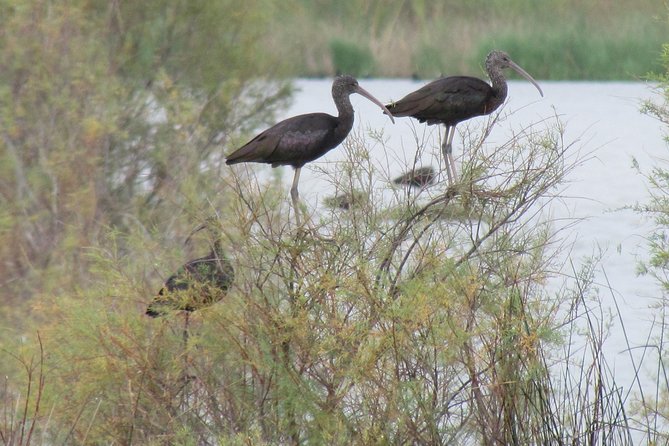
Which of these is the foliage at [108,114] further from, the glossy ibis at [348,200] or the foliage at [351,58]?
the foliage at [351,58]

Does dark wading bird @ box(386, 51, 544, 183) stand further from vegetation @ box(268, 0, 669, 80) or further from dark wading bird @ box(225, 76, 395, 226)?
vegetation @ box(268, 0, 669, 80)

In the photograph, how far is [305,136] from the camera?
637 centimetres

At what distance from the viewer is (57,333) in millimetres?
5824

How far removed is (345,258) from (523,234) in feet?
2.74

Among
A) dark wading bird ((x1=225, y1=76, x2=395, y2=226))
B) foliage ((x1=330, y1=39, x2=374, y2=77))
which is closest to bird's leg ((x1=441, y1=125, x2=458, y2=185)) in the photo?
dark wading bird ((x1=225, y1=76, x2=395, y2=226))

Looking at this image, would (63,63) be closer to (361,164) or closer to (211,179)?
(211,179)

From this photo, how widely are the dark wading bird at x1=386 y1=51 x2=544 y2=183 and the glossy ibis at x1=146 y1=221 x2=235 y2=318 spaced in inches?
69.9

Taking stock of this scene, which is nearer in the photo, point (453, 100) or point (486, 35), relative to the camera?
point (453, 100)

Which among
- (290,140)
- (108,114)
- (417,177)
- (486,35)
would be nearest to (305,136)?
(290,140)

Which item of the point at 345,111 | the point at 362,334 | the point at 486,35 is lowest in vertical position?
the point at 362,334

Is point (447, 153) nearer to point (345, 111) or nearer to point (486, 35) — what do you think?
point (345, 111)

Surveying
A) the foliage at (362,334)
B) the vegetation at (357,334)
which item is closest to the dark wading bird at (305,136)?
the vegetation at (357,334)

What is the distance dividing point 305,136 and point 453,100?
0.84 meters

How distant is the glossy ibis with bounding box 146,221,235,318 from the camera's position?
5.02 meters
